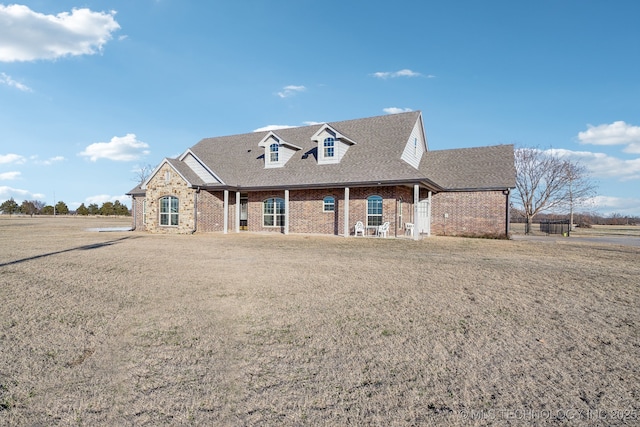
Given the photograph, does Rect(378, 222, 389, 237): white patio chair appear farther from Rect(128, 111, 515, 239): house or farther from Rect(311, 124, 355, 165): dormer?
Rect(311, 124, 355, 165): dormer

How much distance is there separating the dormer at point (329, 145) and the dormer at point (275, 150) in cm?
233

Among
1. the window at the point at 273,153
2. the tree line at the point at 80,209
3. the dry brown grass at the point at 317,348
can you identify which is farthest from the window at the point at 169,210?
the tree line at the point at 80,209

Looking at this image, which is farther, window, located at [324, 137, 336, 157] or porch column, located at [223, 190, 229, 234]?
porch column, located at [223, 190, 229, 234]

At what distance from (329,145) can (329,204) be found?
3.79 m

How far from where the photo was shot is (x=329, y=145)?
2247cm

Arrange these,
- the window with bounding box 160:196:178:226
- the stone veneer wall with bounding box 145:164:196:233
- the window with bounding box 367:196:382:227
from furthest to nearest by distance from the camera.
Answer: the window with bounding box 160:196:178:226
the stone veneer wall with bounding box 145:164:196:233
the window with bounding box 367:196:382:227

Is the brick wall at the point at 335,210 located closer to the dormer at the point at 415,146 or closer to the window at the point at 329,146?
the dormer at the point at 415,146

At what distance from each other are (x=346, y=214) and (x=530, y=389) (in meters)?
16.3

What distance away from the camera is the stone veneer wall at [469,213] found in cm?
2161

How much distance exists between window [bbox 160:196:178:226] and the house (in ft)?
0.21

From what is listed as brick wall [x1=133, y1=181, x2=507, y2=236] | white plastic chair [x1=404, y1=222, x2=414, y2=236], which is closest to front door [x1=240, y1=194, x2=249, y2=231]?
brick wall [x1=133, y1=181, x2=507, y2=236]

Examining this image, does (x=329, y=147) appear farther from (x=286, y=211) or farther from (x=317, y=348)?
(x=317, y=348)

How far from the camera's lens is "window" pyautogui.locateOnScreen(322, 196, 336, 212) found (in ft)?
70.3

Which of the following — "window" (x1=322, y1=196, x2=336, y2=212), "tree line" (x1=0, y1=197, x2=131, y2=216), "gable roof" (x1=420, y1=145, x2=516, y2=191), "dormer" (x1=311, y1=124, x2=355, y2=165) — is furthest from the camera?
"tree line" (x1=0, y1=197, x2=131, y2=216)
